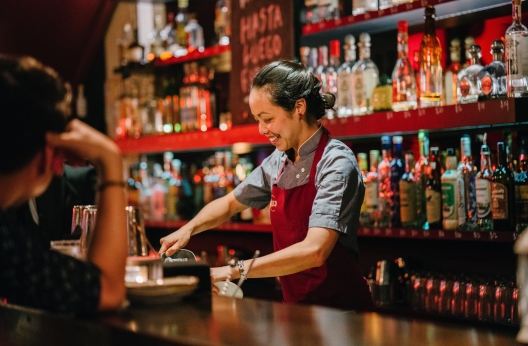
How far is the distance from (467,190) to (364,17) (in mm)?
786

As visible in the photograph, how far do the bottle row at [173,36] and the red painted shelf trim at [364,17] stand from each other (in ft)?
2.57

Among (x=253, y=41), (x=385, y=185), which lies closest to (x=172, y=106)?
(x=253, y=41)

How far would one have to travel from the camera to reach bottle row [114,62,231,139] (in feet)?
12.9

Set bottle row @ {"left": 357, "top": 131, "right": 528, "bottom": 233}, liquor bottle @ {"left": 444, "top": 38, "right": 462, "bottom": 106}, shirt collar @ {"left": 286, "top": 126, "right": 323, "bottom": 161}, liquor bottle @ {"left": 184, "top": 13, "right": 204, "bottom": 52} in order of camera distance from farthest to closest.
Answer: liquor bottle @ {"left": 184, "top": 13, "right": 204, "bottom": 52} → liquor bottle @ {"left": 444, "top": 38, "right": 462, "bottom": 106} → bottle row @ {"left": 357, "top": 131, "right": 528, "bottom": 233} → shirt collar @ {"left": 286, "top": 126, "right": 323, "bottom": 161}

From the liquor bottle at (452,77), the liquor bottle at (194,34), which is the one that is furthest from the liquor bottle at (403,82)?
the liquor bottle at (194,34)

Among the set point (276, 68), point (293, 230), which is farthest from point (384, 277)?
point (276, 68)

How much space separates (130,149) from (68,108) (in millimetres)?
2915

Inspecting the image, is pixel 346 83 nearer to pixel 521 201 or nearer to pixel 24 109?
pixel 521 201

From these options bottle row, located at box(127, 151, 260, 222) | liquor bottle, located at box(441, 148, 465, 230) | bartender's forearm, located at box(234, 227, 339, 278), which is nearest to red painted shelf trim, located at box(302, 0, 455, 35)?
liquor bottle, located at box(441, 148, 465, 230)

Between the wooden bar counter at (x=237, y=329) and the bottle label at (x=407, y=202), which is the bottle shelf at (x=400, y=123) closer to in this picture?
the bottle label at (x=407, y=202)

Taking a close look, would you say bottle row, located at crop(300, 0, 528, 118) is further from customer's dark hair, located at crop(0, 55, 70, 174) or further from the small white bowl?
customer's dark hair, located at crop(0, 55, 70, 174)

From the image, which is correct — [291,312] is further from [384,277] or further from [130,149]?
[130,149]

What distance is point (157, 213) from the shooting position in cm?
411

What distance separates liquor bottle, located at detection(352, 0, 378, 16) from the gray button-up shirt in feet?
2.98
